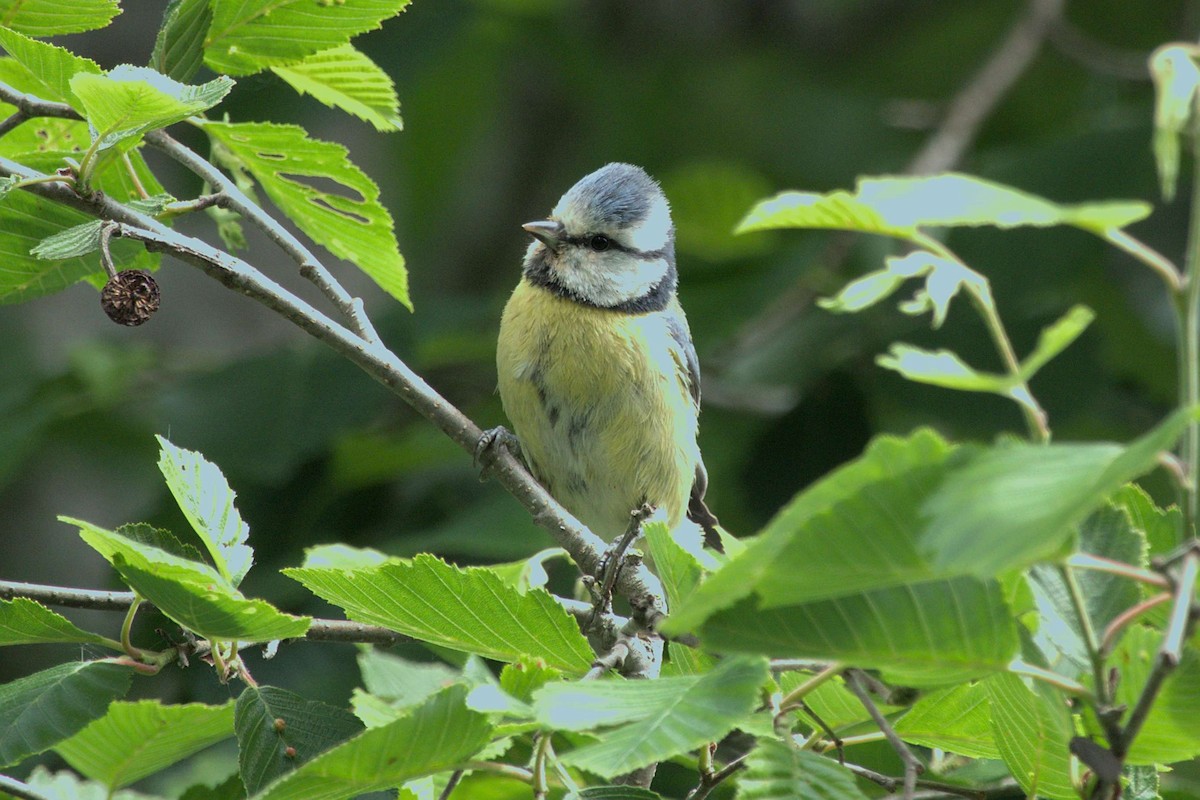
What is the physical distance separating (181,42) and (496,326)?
3.06 metres

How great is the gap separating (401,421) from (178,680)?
1812 millimetres

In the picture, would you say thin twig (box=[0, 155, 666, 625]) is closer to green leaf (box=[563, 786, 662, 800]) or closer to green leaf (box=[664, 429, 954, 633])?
green leaf (box=[563, 786, 662, 800])

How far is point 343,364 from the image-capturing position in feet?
15.0

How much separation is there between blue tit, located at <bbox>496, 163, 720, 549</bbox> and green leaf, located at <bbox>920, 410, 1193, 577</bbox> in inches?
101

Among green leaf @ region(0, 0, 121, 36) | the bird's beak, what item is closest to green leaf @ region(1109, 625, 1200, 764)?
green leaf @ region(0, 0, 121, 36)

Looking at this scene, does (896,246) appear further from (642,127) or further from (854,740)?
(854,740)

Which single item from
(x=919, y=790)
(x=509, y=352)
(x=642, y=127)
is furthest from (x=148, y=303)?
(x=642, y=127)

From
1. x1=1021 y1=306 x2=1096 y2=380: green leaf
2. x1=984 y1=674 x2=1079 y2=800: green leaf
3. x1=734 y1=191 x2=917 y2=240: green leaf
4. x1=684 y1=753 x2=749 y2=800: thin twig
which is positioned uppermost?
x1=734 y1=191 x2=917 y2=240: green leaf

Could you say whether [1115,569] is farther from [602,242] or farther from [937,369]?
[602,242]

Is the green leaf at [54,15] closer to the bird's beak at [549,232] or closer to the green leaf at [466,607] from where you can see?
the green leaf at [466,607]

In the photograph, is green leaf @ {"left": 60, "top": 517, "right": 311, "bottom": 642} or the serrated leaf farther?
the serrated leaf

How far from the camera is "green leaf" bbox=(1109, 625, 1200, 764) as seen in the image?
1.46 m

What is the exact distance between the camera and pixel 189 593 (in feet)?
5.85

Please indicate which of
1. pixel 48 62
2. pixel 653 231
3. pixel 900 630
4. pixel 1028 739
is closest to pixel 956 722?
pixel 1028 739
